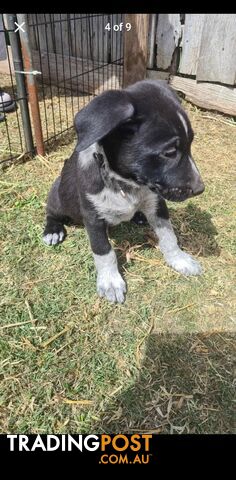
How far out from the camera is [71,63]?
19.7 feet

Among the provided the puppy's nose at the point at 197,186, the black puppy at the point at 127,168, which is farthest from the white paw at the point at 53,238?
the puppy's nose at the point at 197,186

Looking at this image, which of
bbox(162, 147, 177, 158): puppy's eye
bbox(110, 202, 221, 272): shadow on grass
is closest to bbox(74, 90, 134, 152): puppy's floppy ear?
bbox(162, 147, 177, 158): puppy's eye

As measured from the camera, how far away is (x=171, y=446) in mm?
2033

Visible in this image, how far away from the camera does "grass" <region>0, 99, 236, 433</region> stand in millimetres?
2156

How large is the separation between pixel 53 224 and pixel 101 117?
5.20ft

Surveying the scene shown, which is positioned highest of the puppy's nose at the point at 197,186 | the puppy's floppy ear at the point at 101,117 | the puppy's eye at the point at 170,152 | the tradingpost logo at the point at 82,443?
the puppy's floppy ear at the point at 101,117

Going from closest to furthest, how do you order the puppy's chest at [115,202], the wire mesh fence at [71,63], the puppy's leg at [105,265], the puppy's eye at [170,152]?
the puppy's eye at [170,152] → the puppy's chest at [115,202] → the puppy's leg at [105,265] → the wire mesh fence at [71,63]

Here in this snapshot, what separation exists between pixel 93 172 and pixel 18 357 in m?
1.26

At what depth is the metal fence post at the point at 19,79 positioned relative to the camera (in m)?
3.64

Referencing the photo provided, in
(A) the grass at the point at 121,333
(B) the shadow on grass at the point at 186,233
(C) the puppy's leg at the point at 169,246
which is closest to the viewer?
(A) the grass at the point at 121,333

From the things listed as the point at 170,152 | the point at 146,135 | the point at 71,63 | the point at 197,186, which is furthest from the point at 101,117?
the point at 71,63

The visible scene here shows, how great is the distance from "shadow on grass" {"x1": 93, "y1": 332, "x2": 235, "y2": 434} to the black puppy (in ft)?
1.82

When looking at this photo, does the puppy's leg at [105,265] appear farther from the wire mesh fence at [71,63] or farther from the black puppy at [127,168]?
the wire mesh fence at [71,63]

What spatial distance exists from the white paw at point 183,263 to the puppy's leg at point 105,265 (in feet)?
1.45
